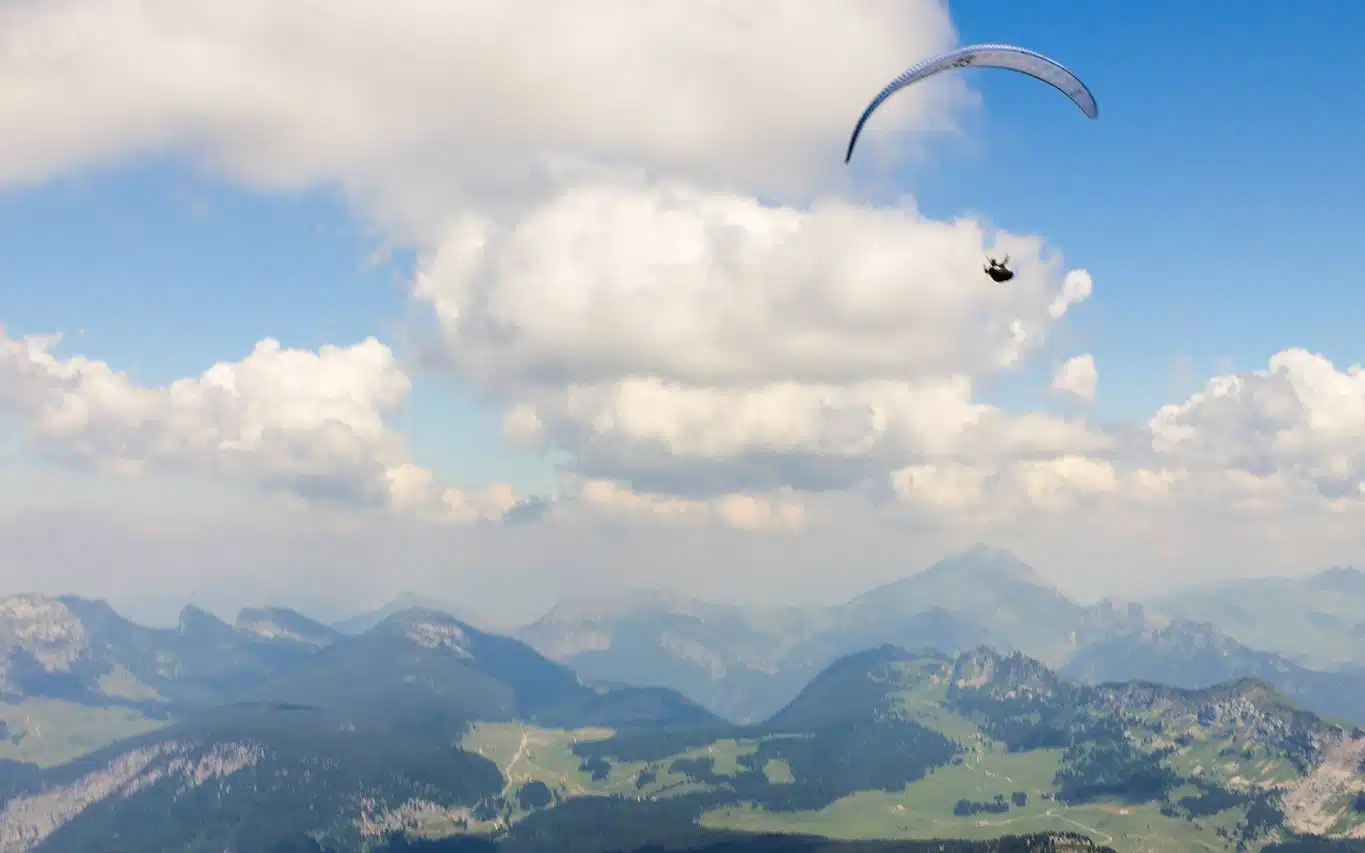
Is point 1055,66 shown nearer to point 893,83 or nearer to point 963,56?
point 963,56

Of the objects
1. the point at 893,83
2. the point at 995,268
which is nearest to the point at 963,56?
the point at 893,83

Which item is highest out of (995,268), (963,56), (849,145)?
(963,56)

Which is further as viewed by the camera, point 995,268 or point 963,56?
point 995,268

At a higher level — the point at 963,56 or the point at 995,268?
the point at 963,56

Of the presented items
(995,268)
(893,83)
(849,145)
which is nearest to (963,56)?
(893,83)

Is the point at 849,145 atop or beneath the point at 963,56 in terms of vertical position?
beneath

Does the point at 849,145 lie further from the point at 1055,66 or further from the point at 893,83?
the point at 1055,66
